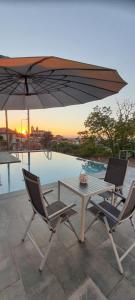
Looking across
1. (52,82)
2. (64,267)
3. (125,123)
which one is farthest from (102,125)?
(64,267)

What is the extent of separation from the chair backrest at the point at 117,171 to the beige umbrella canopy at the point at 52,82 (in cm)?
126

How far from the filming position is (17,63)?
1176 millimetres

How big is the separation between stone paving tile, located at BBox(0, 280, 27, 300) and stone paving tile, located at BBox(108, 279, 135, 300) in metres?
0.78

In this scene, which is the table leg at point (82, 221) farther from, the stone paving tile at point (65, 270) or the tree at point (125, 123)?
the tree at point (125, 123)

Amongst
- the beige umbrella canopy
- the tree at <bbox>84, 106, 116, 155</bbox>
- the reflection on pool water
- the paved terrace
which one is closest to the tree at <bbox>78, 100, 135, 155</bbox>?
the tree at <bbox>84, 106, 116, 155</bbox>

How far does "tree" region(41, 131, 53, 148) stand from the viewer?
9.25 m

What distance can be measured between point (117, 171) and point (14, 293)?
229 centimetres

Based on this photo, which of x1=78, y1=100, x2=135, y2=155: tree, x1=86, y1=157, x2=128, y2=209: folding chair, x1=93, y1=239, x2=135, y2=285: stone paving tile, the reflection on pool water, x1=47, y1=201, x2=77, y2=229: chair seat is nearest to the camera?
x1=93, y1=239, x2=135, y2=285: stone paving tile

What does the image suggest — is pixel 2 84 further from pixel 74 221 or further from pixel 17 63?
pixel 74 221

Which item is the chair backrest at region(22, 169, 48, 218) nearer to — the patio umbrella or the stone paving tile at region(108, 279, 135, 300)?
the stone paving tile at region(108, 279, 135, 300)

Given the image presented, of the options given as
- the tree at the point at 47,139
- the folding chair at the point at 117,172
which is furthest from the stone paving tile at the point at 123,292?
the tree at the point at 47,139

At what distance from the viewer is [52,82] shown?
6.81ft

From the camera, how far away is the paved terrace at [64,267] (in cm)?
135

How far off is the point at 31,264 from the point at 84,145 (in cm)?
1050
